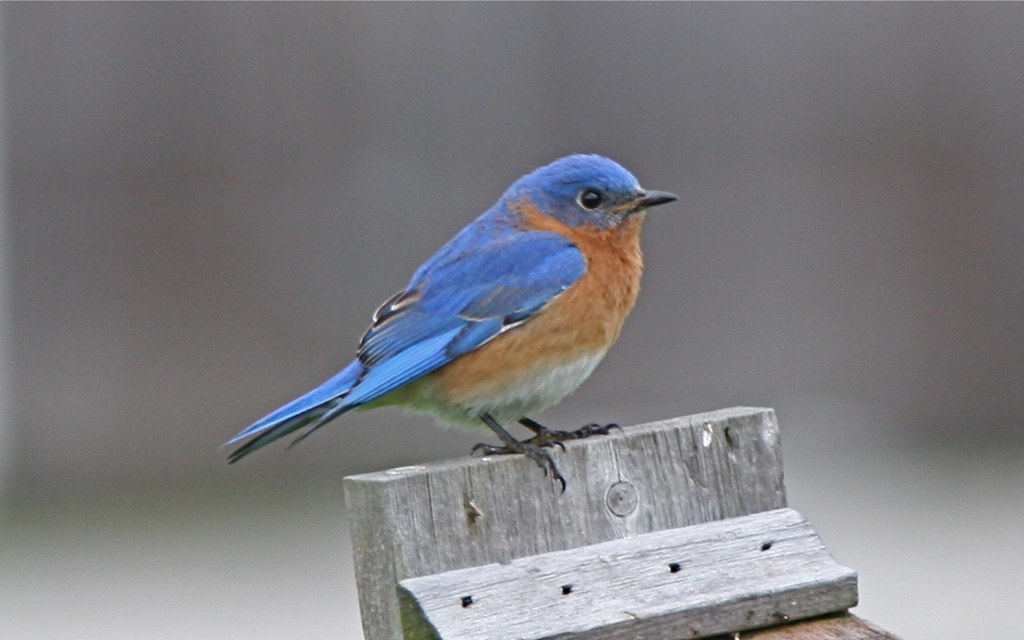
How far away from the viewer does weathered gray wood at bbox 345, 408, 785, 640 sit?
8.45 ft

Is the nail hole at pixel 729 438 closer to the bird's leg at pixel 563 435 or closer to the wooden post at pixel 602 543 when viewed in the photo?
the wooden post at pixel 602 543

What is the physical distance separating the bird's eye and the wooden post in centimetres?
169

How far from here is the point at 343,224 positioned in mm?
7805

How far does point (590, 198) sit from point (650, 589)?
207 centimetres

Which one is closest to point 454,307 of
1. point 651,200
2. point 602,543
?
point 651,200

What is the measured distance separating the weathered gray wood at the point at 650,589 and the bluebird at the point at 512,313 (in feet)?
3.29

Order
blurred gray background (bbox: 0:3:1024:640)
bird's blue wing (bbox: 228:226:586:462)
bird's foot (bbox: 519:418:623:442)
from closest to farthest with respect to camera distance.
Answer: bird's foot (bbox: 519:418:623:442) → bird's blue wing (bbox: 228:226:586:462) → blurred gray background (bbox: 0:3:1024:640)

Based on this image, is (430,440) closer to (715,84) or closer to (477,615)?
(715,84)

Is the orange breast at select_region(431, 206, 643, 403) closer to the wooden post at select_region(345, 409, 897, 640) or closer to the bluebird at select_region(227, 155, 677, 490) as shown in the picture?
the bluebird at select_region(227, 155, 677, 490)

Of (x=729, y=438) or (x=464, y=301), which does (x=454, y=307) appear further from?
(x=729, y=438)

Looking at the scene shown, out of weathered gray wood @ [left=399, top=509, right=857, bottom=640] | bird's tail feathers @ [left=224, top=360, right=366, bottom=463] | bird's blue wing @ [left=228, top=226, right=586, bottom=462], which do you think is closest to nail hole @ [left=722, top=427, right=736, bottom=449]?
weathered gray wood @ [left=399, top=509, right=857, bottom=640]

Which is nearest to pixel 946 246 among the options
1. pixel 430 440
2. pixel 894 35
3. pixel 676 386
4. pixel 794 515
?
pixel 894 35

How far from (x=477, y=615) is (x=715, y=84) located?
230 inches

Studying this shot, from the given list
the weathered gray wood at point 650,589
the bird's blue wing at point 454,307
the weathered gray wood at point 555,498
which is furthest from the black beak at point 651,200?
the weathered gray wood at point 650,589
